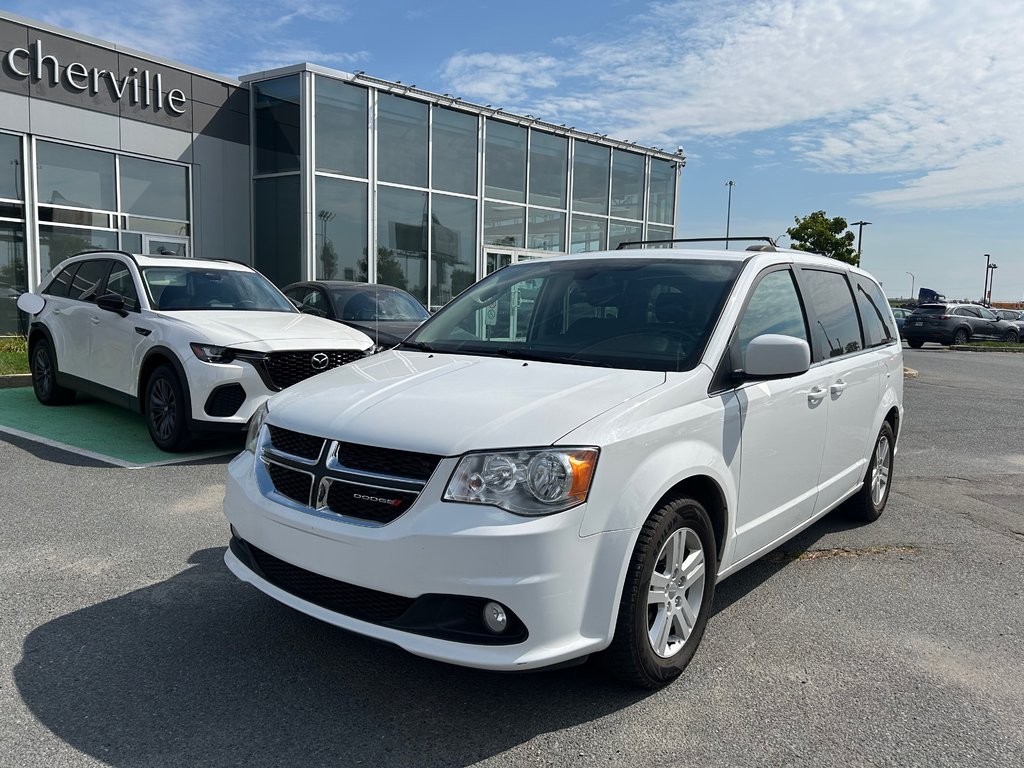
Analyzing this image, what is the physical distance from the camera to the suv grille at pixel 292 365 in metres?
7.02

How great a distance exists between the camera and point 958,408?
12.0 m

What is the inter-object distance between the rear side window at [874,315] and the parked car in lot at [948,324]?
27.4 meters

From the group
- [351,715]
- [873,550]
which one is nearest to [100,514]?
[351,715]

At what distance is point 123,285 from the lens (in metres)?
8.08

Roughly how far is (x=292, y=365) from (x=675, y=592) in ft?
15.7

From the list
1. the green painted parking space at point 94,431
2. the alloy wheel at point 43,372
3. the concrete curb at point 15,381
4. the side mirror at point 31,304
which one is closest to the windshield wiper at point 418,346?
the green painted parking space at point 94,431

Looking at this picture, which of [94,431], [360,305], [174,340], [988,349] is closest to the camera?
[174,340]

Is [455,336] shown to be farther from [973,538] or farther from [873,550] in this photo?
[973,538]

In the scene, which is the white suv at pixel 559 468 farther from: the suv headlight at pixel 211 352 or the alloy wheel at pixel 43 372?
the alloy wheel at pixel 43 372

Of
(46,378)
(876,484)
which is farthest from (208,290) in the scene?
(876,484)

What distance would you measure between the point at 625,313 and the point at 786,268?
3.45 feet

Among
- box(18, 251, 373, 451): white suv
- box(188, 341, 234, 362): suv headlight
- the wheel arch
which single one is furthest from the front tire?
the wheel arch

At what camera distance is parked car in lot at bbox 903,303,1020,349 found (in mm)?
30484

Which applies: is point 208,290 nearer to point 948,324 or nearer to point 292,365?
point 292,365
